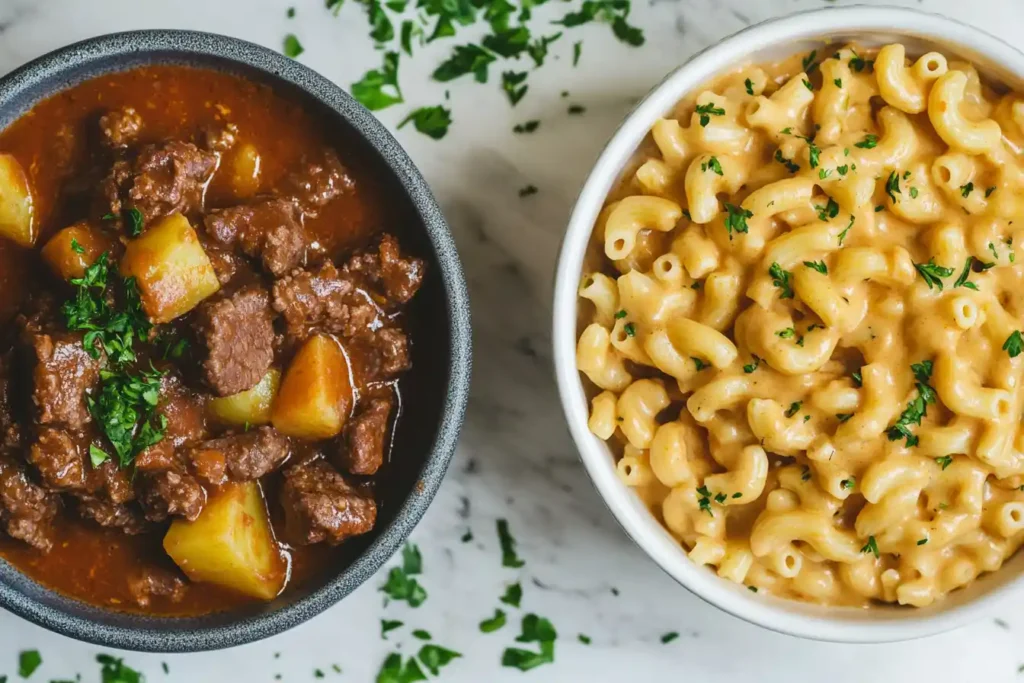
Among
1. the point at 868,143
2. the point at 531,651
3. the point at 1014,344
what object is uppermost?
the point at 868,143

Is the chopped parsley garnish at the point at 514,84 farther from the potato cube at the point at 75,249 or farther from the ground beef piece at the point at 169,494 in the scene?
the ground beef piece at the point at 169,494

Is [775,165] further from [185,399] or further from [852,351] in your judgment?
[185,399]

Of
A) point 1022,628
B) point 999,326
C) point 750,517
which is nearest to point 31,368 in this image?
point 750,517

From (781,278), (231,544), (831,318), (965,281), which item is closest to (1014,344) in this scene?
(965,281)

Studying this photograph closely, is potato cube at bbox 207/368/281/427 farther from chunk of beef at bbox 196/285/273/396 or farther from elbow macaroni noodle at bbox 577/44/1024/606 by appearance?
elbow macaroni noodle at bbox 577/44/1024/606

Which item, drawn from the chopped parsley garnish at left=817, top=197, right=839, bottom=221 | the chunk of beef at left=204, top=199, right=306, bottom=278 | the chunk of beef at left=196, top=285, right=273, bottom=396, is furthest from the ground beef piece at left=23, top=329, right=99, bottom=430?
the chopped parsley garnish at left=817, top=197, right=839, bottom=221

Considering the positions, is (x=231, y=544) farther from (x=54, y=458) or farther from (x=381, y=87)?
(x=381, y=87)
